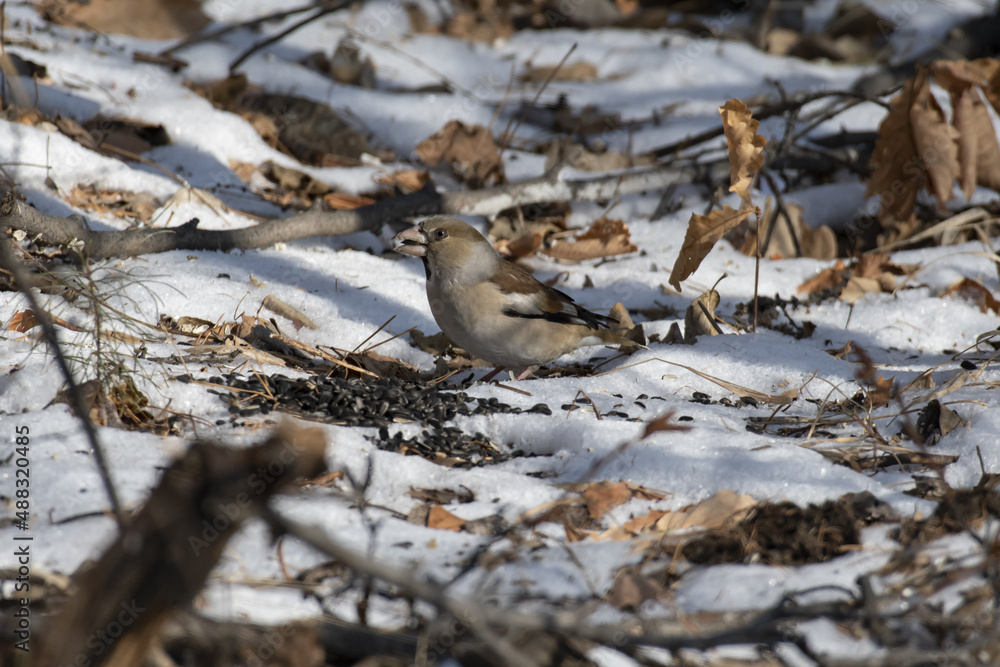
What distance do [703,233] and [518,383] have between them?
1.12 metres

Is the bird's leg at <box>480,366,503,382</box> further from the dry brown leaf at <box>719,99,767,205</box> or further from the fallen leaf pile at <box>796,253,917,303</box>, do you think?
the fallen leaf pile at <box>796,253,917,303</box>

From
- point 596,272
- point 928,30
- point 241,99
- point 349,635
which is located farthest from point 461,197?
point 928,30

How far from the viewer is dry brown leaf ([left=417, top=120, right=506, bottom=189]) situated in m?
6.05

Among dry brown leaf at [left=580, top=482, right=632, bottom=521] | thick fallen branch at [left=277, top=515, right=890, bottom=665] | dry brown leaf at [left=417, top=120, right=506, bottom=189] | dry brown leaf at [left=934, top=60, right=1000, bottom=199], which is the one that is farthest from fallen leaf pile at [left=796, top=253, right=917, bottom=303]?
thick fallen branch at [left=277, top=515, right=890, bottom=665]

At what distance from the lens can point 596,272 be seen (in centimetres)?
557

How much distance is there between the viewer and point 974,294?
5023 millimetres

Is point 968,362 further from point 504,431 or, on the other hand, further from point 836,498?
point 504,431

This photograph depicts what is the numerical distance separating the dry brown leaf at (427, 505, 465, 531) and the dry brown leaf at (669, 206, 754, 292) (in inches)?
65.5

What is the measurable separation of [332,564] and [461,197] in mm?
3560

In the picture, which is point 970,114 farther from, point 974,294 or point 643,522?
point 643,522

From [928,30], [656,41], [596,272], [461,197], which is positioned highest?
[928,30]

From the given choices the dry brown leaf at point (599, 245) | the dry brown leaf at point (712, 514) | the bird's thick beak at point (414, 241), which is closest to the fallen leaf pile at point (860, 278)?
the dry brown leaf at point (599, 245)

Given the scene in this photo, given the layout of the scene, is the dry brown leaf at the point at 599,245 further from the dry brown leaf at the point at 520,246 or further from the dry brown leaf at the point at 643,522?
the dry brown leaf at the point at 643,522

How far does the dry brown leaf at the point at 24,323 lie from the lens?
11.4 ft
